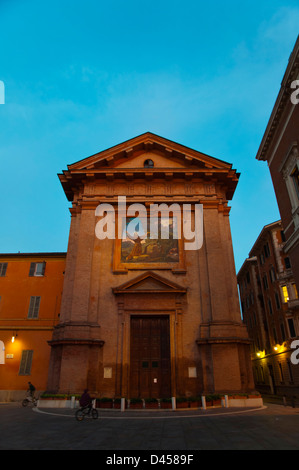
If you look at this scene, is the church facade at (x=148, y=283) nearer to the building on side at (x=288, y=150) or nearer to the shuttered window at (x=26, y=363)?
the shuttered window at (x=26, y=363)

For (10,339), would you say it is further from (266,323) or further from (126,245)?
(266,323)

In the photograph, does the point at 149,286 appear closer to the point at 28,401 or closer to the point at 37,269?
the point at 28,401

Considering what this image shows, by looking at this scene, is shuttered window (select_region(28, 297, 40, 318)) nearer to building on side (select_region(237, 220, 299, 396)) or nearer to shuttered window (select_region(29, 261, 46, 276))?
shuttered window (select_region(29, 261, 46, 276))

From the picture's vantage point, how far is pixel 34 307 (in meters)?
25.0

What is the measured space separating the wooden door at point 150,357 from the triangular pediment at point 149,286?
1712 mm

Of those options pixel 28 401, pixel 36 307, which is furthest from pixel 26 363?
pixel 28 401

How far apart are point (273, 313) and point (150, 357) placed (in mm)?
24306

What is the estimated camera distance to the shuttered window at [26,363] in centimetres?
2303

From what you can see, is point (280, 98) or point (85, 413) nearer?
point (85, 413)

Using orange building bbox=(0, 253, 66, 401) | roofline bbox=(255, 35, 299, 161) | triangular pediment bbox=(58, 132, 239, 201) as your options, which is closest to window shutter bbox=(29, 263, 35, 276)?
orange building bbox=(0, 253, 66, 401)

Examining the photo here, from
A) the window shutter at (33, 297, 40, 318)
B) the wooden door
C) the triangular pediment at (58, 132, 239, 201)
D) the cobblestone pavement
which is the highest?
the triangular pediment at (58, 132, 239, 201)

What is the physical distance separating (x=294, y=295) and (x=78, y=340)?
25.5m

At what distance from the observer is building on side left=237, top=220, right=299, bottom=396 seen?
3378 centimetres
